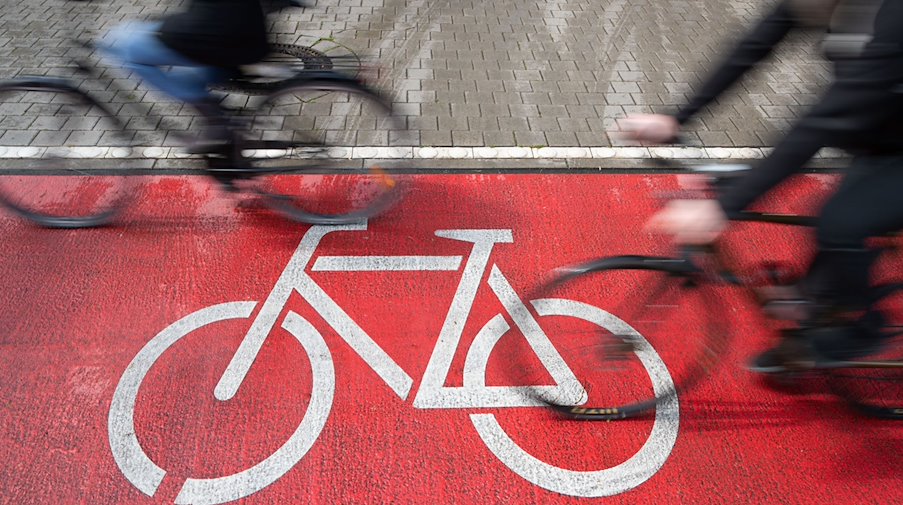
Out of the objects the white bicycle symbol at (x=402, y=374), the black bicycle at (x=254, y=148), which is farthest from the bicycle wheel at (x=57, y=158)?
the white bicycle symbol at (x=402, y=374)

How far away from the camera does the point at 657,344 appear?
3348 millimetres

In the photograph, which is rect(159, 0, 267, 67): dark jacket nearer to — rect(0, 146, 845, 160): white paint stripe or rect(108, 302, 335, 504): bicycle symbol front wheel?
rect(0, 146, 845, 160): white paint stripe

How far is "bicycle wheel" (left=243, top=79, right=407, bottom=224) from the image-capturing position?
398 cm

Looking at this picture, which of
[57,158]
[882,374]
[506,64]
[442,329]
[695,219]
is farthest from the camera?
[506,64]

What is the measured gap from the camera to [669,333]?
3418 millimetres

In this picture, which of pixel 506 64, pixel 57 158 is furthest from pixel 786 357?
pixel 57 158

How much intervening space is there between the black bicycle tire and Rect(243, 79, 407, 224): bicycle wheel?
1850 millimetres

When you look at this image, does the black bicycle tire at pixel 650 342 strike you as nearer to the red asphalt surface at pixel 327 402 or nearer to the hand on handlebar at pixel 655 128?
the red asphalt surface at pixel 327 402

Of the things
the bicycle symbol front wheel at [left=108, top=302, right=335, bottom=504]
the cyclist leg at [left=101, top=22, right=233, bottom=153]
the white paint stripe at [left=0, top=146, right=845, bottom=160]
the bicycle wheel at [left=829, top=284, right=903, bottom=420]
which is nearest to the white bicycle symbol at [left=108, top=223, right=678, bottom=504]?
the bicycle symbol front wheel at [left=108, top=302, right=335, bottom=504]

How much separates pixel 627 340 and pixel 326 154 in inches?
105

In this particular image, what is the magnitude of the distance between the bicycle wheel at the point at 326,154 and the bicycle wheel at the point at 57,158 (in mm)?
1162

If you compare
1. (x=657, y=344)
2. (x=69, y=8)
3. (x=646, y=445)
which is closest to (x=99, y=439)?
(x=646, y=445)

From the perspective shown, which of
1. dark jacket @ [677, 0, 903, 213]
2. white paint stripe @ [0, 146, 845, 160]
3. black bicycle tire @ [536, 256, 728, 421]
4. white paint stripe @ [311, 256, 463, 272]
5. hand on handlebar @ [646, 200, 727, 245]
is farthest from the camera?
white paint stripe @ [0, 146, 845, 160]

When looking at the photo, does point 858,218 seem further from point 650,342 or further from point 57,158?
point 57,158
